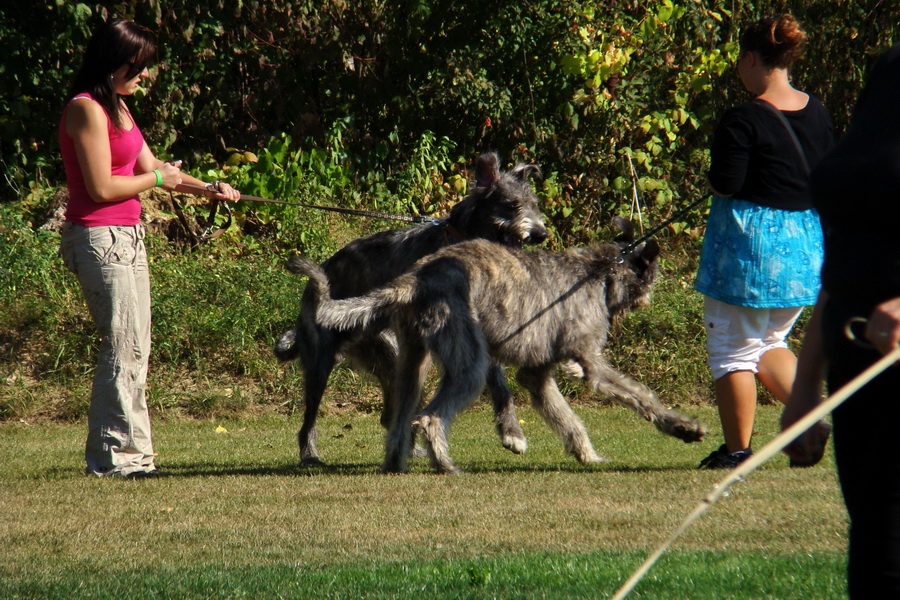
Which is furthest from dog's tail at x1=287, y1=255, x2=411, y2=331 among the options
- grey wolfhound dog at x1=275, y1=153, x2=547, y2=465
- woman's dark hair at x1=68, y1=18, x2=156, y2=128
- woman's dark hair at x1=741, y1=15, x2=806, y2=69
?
woman's dark hair at x1=741, y1=15, x2=806, y2=69

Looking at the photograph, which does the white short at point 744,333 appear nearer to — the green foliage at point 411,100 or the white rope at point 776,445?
the white rope at point 776,445

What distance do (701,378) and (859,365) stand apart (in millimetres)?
8389

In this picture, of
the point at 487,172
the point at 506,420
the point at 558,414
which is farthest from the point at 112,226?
the point at 487,172

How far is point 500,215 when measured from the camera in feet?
26.3

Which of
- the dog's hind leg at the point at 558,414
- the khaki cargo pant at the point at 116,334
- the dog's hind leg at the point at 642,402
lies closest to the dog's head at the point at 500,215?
the dog's hind leg at the point at 558,414

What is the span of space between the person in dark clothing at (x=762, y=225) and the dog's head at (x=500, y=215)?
2095 mm

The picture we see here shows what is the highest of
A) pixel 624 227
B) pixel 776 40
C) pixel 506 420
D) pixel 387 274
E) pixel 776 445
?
pixel 776 40

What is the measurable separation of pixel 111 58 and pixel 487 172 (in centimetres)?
311

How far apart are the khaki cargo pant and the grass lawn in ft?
0.72

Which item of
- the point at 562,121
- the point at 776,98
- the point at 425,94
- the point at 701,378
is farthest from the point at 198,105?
the point at 776,98

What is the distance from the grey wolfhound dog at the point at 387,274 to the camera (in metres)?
7.28

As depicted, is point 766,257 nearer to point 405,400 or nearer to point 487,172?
point 405,400

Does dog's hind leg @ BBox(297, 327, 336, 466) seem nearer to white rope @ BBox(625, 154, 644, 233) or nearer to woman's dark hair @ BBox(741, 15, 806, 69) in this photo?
woman's dark hair @ BBox(741, 15, 806, 69)

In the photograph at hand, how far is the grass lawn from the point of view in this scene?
12.8ft
